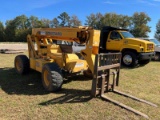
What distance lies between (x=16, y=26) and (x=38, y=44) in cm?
7537

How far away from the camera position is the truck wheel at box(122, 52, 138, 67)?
35.3 ft

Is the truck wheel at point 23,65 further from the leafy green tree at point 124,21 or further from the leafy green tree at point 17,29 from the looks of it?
the leafy green tree at point 17,29

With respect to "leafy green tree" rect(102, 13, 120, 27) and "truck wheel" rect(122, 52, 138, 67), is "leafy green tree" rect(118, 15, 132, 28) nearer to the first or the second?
"leafy green tree" rect(102, 13, 120, 27)

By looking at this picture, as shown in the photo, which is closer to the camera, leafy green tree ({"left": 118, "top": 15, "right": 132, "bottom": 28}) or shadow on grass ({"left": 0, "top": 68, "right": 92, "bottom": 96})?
shadow on grass ({"left": 0, "top": 68, "right": 92, "bottom": 96})

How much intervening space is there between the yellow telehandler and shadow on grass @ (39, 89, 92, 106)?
27cm

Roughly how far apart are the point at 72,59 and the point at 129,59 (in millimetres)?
5258

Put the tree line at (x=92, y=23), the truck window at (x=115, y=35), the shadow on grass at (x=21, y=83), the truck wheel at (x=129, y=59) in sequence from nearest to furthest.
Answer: the shadow on grass at (x=21, y=83) < the truck wheel at (x=129, y=59) < the truck window at (x=115, y=35) < the tree line at (x=92, y=23)

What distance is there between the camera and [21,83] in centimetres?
687

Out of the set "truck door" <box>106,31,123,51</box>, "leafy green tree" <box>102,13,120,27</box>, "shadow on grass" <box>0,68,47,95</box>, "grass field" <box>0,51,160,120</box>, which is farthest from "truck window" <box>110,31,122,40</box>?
"leafy green tree" <box>102,13,120,27</box>

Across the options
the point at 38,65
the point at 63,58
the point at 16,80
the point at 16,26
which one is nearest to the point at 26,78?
the point at 16,80

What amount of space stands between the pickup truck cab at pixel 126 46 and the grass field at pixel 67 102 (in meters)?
3.54

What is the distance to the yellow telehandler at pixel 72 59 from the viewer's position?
5520mm

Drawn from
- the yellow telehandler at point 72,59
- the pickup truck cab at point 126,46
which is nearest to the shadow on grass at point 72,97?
the yellow telehandler at point 72,59

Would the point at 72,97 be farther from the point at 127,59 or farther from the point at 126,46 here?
the point at 126,46
